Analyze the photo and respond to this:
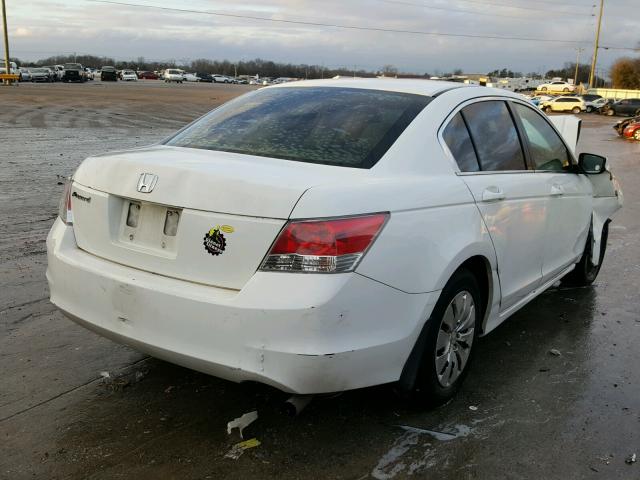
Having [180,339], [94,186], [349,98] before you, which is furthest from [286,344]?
[349,98]

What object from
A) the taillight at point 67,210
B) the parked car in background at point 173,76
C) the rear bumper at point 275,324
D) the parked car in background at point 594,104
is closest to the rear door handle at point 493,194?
the rear bumper at point 275,324

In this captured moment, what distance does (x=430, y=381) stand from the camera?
131 inches

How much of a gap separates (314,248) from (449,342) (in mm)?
1197

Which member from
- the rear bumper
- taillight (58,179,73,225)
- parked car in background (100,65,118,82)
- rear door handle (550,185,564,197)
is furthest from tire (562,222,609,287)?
parked car in background (100,65,118,82)

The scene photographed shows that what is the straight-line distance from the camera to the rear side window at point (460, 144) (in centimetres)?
359

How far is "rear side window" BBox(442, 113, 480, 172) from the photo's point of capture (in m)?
3.59

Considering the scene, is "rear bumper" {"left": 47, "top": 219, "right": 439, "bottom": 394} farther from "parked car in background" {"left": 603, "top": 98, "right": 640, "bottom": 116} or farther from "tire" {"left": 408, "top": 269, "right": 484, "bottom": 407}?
"parked car in background" {"left": 603, "top": 98, "right": 640, "bottom": 116}

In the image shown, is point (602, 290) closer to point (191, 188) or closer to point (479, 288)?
point (479, 288)

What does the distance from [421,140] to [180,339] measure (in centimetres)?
161

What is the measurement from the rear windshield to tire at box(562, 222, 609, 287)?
9.33 ft

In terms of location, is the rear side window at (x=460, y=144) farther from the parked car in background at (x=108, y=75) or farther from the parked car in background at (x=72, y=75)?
the parked car in background at (x=108, y=75)

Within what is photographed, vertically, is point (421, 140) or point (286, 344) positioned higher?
point (421, 140)

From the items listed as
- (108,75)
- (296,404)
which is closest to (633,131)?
(296,404)

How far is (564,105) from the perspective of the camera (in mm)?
55156
